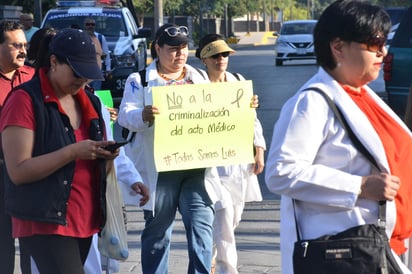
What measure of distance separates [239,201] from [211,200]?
686mm

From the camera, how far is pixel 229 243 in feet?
23.0

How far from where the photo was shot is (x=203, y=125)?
6281 mm

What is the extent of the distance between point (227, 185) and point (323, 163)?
3.26 m

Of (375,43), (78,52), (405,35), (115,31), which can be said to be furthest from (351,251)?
(115,31)

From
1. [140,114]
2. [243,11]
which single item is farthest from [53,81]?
[243,11]

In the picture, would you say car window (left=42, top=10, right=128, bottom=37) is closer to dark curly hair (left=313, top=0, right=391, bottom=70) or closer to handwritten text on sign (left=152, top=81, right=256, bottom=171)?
handwritten text on sign (left=152, top=81, right=256, bottom=171)

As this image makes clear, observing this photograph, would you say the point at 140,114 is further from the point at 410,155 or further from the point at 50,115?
the point at 410,155

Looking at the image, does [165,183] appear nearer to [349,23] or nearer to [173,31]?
[173,31]

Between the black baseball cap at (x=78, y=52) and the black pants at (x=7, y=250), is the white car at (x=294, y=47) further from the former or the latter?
the black baseball cap at (x=78, y=52)

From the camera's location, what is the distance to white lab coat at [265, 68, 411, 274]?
3.66 m

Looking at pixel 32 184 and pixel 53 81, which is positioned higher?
pixel 53 81

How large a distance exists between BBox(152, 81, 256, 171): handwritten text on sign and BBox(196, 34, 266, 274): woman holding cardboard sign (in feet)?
1.86

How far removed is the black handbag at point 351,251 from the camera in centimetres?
361

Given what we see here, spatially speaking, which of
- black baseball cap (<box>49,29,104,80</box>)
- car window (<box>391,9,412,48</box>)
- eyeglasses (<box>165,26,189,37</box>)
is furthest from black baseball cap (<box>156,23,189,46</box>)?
car window (<box>391,9,412,48</box>)
